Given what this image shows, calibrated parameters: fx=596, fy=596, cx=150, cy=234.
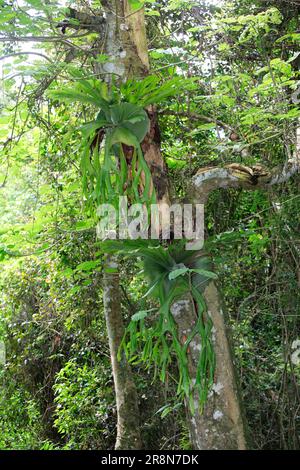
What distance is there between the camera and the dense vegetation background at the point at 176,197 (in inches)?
119

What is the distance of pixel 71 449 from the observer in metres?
4.52

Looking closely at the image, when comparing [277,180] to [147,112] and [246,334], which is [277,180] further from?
[246,334]

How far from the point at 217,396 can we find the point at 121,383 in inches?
57.4

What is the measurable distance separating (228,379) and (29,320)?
3035 mm

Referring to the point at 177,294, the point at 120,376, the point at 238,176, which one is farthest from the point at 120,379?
the point at 238,176

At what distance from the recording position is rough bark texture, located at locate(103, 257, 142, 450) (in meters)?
4.05

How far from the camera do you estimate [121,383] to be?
4078 millimetres

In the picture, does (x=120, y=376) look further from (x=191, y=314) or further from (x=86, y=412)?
(x=191, y=314)

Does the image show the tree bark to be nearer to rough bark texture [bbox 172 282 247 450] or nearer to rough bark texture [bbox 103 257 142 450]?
rough bark texture [bbox 103 257 142 450]

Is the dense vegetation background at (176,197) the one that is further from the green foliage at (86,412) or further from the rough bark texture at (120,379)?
the rough bark texture at (120,379)

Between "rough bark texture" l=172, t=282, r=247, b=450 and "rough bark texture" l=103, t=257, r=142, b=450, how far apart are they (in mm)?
1316

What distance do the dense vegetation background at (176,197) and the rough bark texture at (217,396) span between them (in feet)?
0.76

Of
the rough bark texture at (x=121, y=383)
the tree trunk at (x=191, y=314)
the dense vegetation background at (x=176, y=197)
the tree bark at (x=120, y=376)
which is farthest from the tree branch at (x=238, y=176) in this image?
the rough bark texture at (x=121, y=383)
